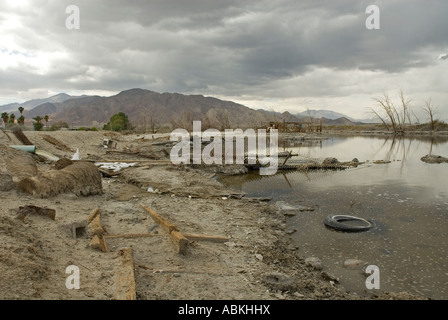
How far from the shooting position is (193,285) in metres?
4.34

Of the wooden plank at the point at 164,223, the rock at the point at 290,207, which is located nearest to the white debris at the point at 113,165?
the wooden plank at the point at 164,223

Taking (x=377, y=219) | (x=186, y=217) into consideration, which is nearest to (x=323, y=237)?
(x=377, y=219)

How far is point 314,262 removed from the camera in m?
5.86

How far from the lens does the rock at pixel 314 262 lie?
5.76m

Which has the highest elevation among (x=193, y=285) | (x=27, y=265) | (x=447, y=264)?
(x=27, y=265)

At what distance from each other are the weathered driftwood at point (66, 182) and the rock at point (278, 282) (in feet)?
18.3

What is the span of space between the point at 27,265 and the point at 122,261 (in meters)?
1.24

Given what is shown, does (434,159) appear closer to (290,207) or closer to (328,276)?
(290,207)

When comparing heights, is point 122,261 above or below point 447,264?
above

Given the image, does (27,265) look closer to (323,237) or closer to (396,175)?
(323,237)

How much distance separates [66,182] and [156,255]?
4.24 m

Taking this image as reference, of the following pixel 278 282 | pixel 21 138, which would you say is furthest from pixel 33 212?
pixel 21 138
